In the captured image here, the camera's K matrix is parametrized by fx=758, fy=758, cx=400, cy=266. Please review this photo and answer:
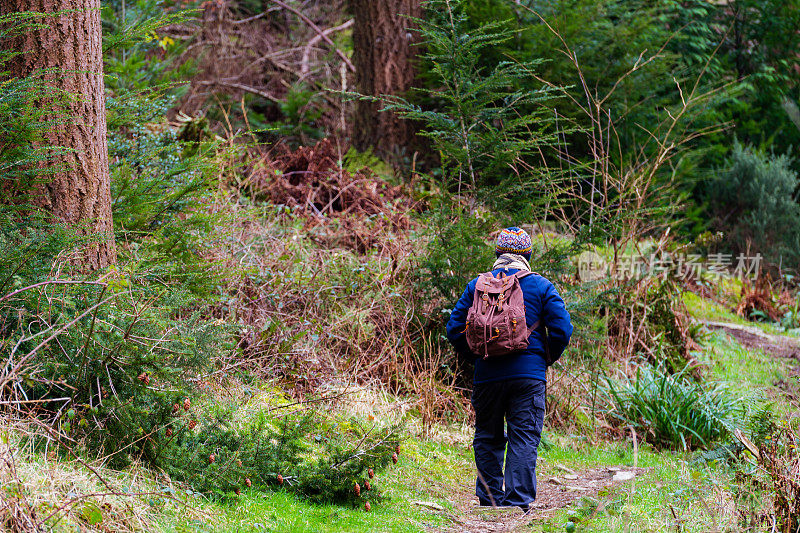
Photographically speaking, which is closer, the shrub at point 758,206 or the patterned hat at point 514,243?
the patterned hat at point 514,243

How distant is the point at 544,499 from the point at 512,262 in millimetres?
1985

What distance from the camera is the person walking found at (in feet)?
17.8

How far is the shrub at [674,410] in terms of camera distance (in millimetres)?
8180

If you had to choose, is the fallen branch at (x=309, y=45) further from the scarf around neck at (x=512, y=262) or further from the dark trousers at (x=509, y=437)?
the dark trousers at (x=509, y=437)

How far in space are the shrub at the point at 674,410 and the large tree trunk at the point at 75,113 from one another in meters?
5.63

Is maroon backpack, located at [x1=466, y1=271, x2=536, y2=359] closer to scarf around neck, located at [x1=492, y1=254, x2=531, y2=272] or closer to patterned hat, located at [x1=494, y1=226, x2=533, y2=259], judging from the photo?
scarf around neck, located at [x1=492, y1=254, x2=531, y2=272]

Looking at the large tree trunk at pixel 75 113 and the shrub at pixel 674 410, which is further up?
the large tree trunk at pixel 75 113

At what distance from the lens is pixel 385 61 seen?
12.5m

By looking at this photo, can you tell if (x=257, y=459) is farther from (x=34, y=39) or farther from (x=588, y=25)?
(x=588, y=25)

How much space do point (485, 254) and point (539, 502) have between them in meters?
2.71

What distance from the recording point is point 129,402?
453 cm

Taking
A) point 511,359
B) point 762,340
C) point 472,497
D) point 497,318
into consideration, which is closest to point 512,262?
point 497,318

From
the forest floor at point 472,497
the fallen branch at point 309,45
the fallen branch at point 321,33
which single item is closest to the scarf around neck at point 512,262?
the forest floor at point 472,497

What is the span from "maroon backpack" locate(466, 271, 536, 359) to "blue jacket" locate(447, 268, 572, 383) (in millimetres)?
88
